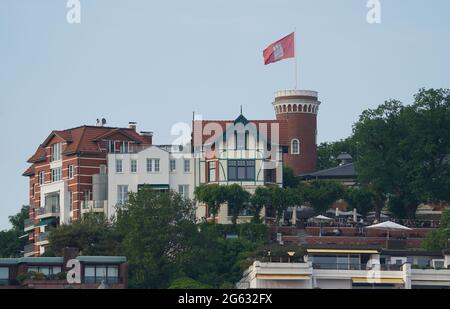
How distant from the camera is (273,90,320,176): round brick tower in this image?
4085 inches

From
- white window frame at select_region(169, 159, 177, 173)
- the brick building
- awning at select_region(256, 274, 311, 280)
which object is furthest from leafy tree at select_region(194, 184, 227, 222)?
awning at select_region(256, 274, 311, 280)

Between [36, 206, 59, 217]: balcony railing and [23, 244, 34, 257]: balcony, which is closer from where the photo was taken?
[23, 244, 34, 257]: balcony

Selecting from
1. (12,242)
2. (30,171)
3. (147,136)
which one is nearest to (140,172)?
(147,136)

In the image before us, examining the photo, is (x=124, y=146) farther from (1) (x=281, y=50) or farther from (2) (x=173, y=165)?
(1) (x=281, y=50)

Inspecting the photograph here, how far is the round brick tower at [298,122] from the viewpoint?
104 meters

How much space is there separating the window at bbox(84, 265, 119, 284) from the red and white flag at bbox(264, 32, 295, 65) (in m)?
27.4

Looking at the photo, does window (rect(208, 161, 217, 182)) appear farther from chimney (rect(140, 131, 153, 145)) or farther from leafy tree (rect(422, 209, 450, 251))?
leafy tree (rect(422, 209, 450, 251))

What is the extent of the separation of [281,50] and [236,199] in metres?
13.0

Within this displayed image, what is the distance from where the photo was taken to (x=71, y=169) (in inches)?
3669

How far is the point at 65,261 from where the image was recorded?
237ft

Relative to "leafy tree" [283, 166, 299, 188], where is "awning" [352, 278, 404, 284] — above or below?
below

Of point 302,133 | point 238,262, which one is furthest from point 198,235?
point 302,133
